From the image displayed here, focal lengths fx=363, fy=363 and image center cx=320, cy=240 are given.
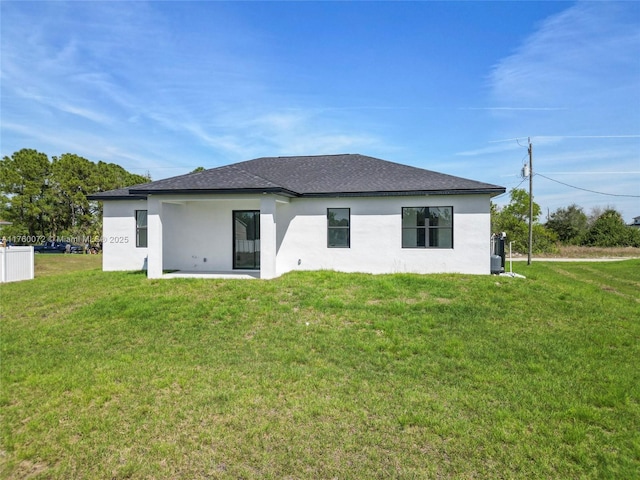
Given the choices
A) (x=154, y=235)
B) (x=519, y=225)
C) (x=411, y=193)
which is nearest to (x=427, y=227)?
(x=411, y=193)

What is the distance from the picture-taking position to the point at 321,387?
502 centimetres

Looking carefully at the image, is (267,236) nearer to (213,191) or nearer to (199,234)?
(213,191)

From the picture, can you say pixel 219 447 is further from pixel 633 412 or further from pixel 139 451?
pixel 633 412

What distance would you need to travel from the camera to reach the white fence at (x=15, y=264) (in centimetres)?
1442

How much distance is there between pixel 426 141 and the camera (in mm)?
19312

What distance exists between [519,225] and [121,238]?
35.1 meters

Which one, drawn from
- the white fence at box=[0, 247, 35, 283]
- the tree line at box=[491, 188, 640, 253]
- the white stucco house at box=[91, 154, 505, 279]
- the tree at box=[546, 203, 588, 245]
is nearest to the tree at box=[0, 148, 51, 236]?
the white fence at box=[0, 247, 35, 283]

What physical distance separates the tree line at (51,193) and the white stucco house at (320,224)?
34.6 metres

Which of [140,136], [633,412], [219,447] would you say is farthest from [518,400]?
[140,136]

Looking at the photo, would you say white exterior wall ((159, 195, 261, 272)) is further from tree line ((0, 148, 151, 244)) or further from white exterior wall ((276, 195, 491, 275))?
tree line ((0, 148, 151, 244))

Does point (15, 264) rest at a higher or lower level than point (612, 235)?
lower

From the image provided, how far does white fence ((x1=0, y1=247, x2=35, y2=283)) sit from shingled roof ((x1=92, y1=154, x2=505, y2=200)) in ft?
12.4

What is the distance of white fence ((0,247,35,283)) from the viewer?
1442 cm

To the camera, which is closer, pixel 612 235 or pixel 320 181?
pixel 320 181
